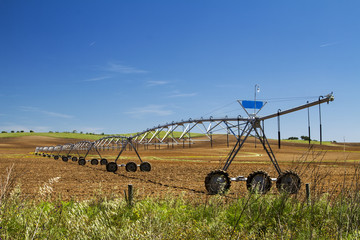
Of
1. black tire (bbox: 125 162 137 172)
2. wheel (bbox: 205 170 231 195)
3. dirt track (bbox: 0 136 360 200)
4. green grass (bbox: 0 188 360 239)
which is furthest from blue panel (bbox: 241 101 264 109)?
black tire (bbox: 125 162 137 172)

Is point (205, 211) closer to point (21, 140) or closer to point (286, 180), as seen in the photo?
point (286, 180)

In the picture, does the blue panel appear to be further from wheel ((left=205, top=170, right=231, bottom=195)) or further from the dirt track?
wheel ((left=205, top=170, right=231, bottom=195))

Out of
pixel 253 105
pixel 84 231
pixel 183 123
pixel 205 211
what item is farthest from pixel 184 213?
pixel 183 123

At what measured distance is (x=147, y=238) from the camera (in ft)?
19.7

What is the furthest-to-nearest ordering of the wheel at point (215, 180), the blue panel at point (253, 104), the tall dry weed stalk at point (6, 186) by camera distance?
the blue panel at point (253, 104), the wheel at point (215, 180), the tall dry weed stalk at point (6, 186)

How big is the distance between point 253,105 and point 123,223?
1030 centimetres

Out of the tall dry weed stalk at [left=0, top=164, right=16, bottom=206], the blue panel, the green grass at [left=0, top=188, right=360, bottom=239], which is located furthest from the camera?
the blue panel

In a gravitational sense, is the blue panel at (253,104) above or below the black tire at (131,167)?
above

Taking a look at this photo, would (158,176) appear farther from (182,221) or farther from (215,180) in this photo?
(182,221)

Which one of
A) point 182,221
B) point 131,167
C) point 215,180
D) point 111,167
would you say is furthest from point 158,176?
point 182,221

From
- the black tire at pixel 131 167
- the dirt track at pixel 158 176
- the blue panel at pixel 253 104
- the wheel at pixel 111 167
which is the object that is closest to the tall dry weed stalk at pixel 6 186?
the dirt track at pixel 158 176

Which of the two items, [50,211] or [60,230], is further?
[50,211]

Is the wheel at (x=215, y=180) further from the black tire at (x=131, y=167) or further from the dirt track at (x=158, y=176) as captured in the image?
the black tire at (x=131, y=167)

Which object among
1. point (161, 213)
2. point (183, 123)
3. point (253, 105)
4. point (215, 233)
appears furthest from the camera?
point (183, 123)
